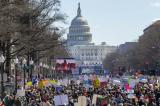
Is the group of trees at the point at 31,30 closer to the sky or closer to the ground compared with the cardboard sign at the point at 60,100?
closer to the sky

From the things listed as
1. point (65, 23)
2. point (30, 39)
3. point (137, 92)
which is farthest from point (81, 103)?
point (65, 23)

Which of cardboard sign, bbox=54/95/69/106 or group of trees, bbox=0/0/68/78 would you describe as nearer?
cardboard sign, bbox=54/95/69/106

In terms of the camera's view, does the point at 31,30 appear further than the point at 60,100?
Yes

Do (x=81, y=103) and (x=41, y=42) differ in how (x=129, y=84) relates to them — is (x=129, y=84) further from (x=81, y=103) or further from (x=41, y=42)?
(x=41, y=42)

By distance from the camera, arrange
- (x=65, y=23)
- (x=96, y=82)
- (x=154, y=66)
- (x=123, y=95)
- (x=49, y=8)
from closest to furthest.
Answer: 1. (x=123, y=95)
2. (x=96, y=82)
3. (x=49, y=8)
4. (x=65, y=23)
5. (x=154, y=66)

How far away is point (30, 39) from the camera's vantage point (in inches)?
2101

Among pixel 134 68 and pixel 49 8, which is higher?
pixel 49 8

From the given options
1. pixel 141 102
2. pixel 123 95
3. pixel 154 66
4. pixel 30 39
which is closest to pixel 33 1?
pixel 30 39

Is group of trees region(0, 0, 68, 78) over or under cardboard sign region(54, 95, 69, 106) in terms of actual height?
over

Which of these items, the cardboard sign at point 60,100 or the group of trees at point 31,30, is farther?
the group of trees at point 31,30

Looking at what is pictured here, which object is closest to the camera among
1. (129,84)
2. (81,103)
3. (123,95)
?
(81,103)

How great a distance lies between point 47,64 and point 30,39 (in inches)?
2657

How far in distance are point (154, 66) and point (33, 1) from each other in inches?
3377

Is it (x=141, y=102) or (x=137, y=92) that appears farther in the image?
(x=137, y=92)
